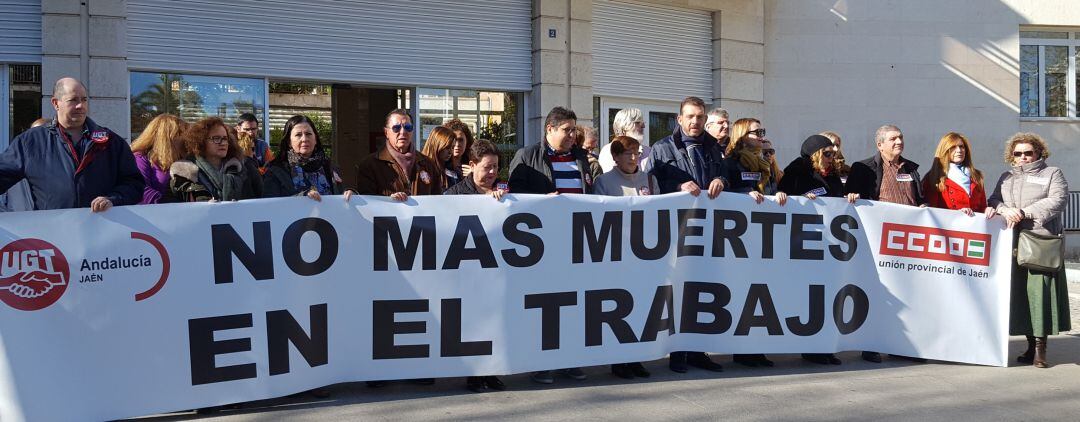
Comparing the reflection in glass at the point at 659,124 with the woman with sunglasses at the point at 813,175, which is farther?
the reflection in glass at the point at 659,124

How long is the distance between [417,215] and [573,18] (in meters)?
8.60

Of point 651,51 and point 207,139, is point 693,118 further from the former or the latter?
point 651,51

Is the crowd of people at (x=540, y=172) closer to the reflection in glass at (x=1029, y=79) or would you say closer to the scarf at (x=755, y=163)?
the scarf at (x=755, y=163)

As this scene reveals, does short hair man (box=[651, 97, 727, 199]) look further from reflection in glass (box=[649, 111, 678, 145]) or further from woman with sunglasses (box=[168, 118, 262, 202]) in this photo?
reflection in glass (box=[649, 111, 678, 145])

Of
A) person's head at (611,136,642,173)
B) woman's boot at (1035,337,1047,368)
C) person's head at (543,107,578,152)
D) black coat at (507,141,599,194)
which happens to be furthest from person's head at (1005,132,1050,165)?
person's head at (543,107,578,152)

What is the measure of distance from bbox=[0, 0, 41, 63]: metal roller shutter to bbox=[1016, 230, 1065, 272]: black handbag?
32.1ft

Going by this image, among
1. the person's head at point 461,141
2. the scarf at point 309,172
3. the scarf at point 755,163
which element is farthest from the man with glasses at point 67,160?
the scarf at point 755,163

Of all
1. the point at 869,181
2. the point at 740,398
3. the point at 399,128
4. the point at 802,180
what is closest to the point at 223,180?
the point at 399,128

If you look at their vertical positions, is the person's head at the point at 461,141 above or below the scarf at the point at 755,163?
above

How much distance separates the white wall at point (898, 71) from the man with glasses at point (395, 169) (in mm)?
10509

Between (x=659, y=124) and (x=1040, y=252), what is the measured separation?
8642mm

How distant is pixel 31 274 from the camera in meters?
5.34

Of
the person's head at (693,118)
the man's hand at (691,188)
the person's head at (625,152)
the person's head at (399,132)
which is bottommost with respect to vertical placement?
the man's hand at (691,188)

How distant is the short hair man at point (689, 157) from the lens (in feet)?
24.3
